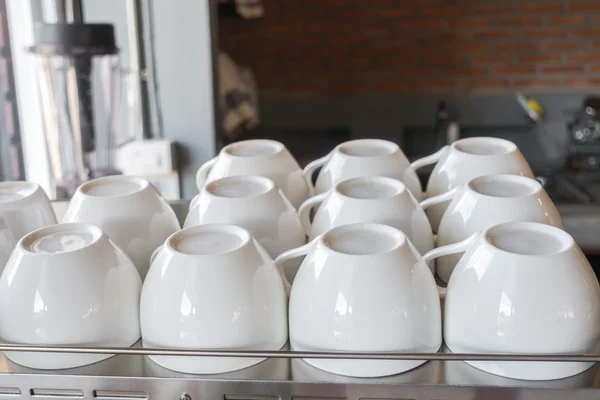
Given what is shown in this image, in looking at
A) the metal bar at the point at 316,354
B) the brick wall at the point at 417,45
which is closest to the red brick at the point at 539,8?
the brick wall at the point at 417,45

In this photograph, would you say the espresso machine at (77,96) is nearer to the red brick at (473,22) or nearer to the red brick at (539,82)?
the red brick at (473,22)

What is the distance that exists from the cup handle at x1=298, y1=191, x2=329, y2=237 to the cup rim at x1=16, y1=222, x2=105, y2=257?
0.19m

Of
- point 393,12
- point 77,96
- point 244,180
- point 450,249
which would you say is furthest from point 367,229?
point 393,12

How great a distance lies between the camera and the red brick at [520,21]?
2.36m

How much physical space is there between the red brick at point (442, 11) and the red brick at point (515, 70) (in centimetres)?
22

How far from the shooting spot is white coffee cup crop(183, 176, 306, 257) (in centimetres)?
60

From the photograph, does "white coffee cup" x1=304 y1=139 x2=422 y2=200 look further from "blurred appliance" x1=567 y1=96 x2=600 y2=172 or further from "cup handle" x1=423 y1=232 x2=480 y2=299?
"blurred appliance" x1=567 y1=96 x2=600 y2=172

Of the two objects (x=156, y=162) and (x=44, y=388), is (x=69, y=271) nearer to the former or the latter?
(x=44, y=388)

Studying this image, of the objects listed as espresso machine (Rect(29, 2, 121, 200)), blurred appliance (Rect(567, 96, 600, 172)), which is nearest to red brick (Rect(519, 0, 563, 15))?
blurred appliance (Rect(567, 96, 600, 172))

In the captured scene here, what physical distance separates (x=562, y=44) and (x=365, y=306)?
214 cm

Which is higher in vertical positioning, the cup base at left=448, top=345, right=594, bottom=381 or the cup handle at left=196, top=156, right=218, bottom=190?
the cup handle at left=196, top=156, right=218, bottom=190

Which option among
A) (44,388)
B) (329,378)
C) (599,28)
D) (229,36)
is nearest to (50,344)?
(44,388)

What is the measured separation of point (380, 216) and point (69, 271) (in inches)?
9.3

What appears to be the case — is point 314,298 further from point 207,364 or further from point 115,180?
point 115,180
